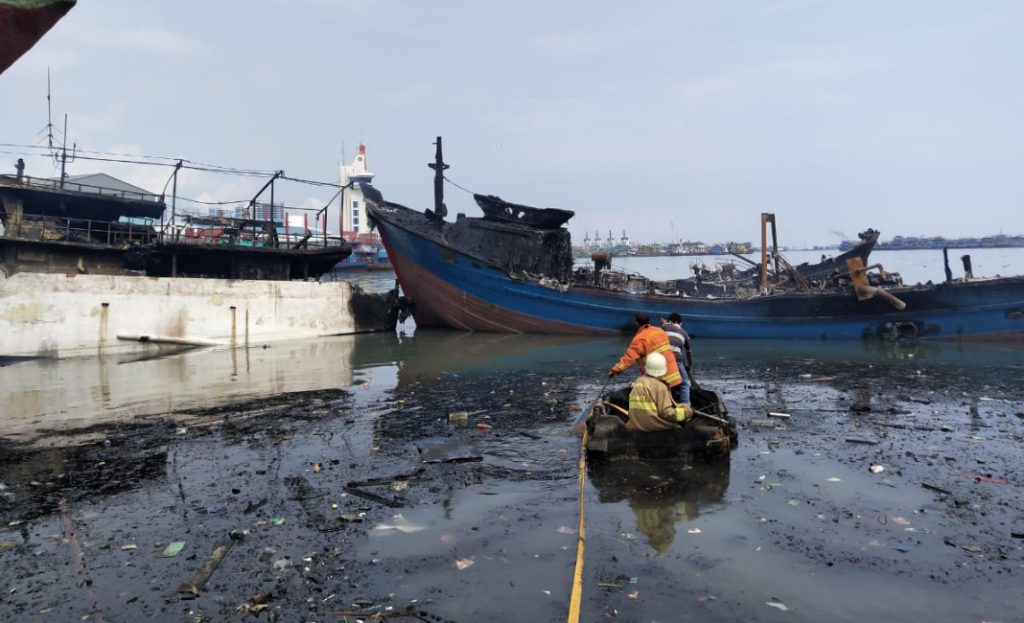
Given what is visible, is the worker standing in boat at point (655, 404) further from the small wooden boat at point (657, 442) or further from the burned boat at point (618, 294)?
the burned boat at point (618, 294)

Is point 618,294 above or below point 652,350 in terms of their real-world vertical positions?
above

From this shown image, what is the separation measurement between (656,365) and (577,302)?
13118 mm

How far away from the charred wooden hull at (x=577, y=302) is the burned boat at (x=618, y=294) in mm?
30

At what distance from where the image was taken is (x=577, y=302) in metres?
19.6

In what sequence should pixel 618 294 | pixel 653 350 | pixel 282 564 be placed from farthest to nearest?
pixel 618 294 → pixel 653 350 → pixel 282 564

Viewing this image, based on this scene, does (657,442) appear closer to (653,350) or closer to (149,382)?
(653,350)

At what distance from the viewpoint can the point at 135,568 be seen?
4488 millimetres

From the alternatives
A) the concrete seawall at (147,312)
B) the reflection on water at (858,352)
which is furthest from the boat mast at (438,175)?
the reflection on water at (858,352)

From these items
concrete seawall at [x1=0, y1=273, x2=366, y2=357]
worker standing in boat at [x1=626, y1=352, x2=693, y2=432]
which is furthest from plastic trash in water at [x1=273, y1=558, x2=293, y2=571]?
concrete seawall at [x1=0, y1=273, x2=366, y2=357]

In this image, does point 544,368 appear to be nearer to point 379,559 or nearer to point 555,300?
point 555,300

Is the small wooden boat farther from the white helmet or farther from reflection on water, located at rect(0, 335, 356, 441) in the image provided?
reflection on water, located at rect(0, 335, 356, 441)

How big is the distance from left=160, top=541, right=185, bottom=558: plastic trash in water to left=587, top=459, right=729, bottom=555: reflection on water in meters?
3.36


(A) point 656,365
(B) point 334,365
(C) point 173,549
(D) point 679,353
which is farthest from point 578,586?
(B) point 334,365

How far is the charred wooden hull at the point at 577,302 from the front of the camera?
17.3 metres
